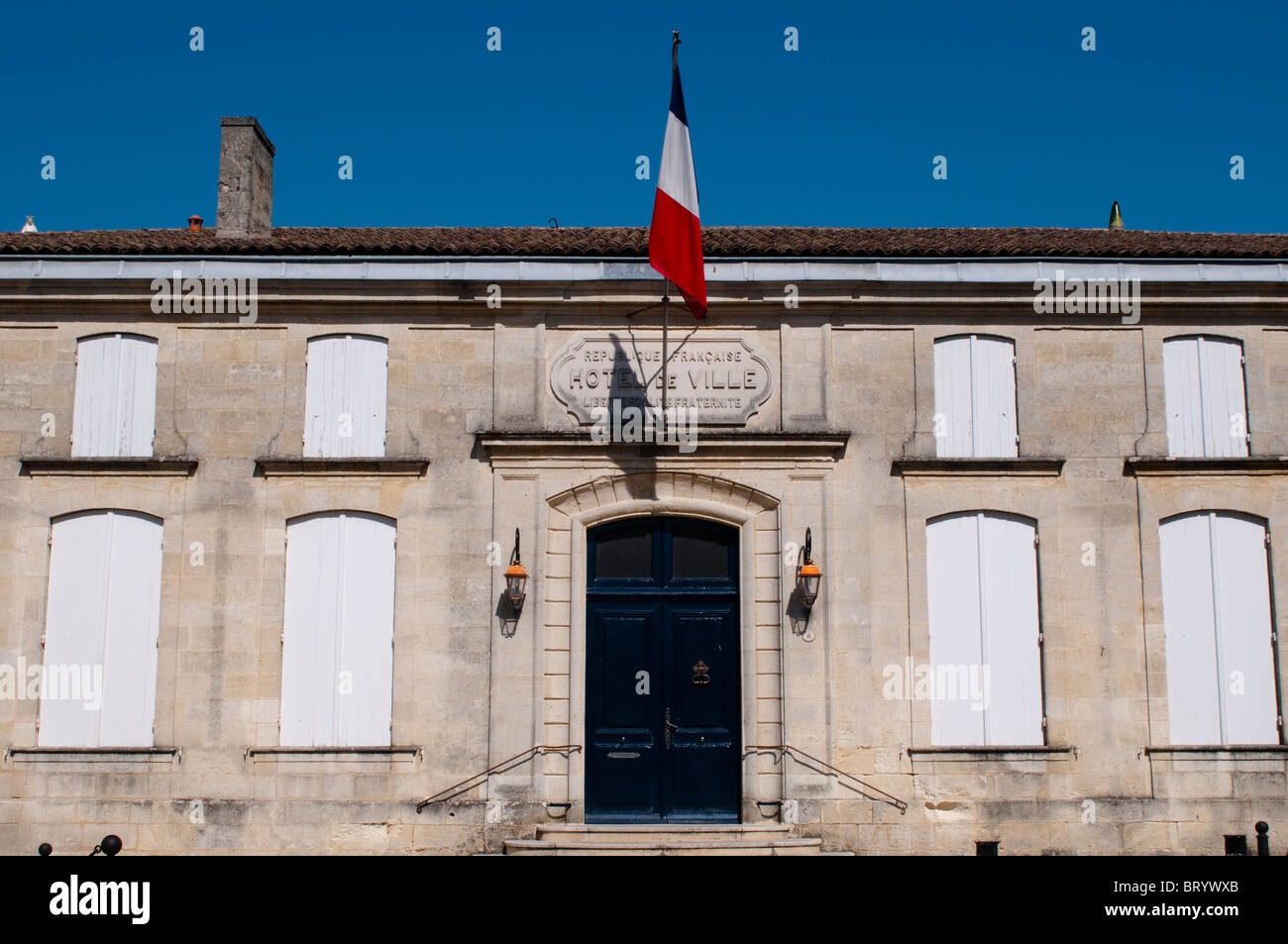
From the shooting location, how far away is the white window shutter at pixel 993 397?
13422 mm

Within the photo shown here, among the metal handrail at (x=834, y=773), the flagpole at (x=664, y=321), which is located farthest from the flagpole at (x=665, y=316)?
the metal handrail at (x=834, y=773)

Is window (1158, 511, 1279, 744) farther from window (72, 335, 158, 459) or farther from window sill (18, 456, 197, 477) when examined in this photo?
window (72, 335, 158, 459)

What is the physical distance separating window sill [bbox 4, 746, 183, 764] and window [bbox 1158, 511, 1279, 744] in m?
10.4

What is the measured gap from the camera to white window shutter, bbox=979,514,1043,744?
513 inches

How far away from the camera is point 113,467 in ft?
43.6

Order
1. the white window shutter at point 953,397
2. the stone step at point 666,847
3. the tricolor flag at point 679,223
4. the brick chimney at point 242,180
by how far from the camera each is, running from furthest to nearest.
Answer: the brick chimney at point 242,180
the white window shutter at point 953,397
the tricolor flag at point 679,223
the stone step at point 666,847

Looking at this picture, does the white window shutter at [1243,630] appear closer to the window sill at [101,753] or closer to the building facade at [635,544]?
the building facade at [635,544]

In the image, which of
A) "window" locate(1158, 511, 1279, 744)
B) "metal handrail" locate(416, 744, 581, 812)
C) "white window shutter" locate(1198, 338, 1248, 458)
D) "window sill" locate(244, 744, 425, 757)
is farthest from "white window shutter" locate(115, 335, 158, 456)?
"white window shutter" locate(1198, 338, 1248, 458)

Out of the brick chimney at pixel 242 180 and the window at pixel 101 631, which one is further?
the brick chimney at pixel 242 180

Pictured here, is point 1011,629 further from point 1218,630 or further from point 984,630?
point 1218,630

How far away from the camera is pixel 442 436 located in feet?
43.8

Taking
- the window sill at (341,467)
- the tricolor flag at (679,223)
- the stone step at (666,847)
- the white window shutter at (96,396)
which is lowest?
the stone step at (666,847)

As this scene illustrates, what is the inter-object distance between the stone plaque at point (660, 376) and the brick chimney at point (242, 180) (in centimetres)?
463
